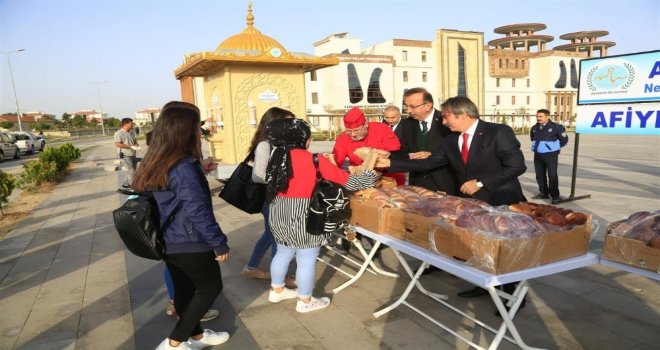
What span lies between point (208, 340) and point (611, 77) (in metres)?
6.93

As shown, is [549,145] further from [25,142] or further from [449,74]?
[449,74]

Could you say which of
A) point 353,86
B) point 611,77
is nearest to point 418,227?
point 611,77

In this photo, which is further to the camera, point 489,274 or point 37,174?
point 37,174

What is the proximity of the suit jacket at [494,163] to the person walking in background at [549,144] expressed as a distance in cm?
501

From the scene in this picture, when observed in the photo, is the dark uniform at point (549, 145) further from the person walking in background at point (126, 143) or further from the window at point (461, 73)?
the window at point (461, 73)

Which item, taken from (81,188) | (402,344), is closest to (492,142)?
(402,344)

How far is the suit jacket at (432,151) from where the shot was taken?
4.21 metres

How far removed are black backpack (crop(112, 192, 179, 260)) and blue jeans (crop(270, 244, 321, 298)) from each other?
3.53ft

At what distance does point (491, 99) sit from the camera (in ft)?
206

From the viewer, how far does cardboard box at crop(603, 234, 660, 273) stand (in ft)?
7.21

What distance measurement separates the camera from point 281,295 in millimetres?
3680

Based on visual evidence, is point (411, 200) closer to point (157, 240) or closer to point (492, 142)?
point (492, 142)

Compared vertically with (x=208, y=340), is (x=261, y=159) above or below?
above

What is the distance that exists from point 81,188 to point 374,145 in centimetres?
1035
